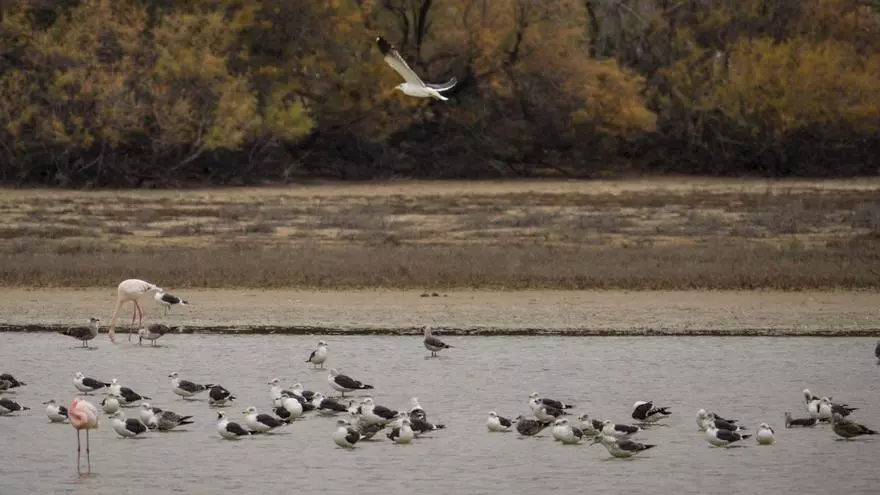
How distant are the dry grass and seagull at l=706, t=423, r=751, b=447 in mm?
9646

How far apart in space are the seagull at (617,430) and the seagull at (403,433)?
1489 mm

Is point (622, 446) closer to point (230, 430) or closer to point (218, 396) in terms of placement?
point (230, 430)

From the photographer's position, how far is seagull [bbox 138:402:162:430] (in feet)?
42.7

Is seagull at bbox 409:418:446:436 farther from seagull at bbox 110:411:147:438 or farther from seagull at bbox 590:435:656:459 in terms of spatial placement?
seagull at bbox 110:411:147:438

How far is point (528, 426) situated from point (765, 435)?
1819 mm

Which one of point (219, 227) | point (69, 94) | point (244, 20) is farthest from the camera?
point (244, 20)

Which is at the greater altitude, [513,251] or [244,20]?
[244,20]

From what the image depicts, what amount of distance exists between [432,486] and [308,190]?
109 feet

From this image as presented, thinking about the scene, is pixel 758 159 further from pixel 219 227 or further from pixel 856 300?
pixel 856 300

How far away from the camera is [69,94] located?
4278 centimetres

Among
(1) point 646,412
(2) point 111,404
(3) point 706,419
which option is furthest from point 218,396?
(3) point 706,419

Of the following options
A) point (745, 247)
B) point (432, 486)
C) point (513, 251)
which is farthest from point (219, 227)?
point (432, 486)

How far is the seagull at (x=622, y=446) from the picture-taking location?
12000mm

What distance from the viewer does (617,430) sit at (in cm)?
1230
